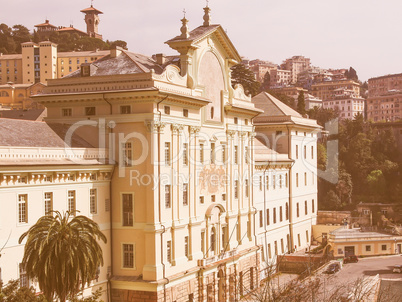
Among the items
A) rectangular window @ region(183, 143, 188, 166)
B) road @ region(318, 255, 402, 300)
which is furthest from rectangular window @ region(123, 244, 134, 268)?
road @ region(318, 255, 402, 300)

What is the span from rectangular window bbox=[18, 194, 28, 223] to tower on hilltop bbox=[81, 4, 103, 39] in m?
160

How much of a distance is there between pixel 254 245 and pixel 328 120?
71.8m

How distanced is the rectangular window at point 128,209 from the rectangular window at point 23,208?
753cm

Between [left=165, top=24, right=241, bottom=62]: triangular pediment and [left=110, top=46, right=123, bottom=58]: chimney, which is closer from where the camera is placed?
[left=110, top=46, right=123, bottom=58]: chimney

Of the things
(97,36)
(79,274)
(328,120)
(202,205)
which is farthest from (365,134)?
(97,36)

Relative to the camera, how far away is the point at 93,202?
35.8 metres

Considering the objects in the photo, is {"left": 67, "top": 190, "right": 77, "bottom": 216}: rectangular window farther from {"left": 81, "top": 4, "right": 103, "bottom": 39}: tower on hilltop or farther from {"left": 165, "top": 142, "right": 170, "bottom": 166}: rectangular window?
{"left": 81, "top": 4, "right": 103, "bottom": 39}: tower on hilltop

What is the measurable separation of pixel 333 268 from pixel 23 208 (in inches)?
1332

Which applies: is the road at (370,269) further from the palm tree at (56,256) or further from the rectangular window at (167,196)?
the palm tree at (56,256)

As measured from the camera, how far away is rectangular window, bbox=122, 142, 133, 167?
37.3 m

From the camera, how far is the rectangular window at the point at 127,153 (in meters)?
37.3

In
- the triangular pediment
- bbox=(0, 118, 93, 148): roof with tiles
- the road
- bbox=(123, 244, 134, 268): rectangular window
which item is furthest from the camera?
the road

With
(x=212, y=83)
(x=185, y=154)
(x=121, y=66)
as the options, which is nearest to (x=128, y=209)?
(x=185, y=154)

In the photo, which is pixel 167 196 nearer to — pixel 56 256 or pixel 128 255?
pixel 128 255
